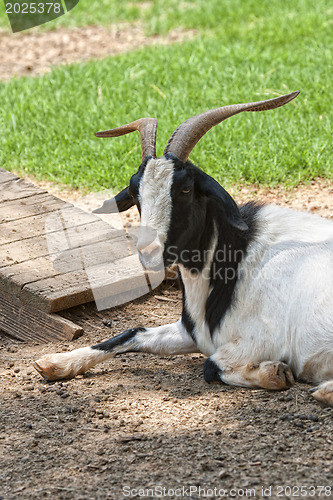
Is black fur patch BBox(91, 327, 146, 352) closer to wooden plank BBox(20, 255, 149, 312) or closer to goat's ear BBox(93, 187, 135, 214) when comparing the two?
wooden plank BBox(20, 255, 149, 312)

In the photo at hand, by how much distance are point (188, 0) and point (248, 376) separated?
871cm

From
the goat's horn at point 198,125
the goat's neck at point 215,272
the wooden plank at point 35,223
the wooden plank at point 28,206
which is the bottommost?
the wooden plank at point 35,223

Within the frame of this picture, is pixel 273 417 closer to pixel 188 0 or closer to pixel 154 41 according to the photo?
pixel 154 41

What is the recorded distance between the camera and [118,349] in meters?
3.83

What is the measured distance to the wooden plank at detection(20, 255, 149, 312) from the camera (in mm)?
4098

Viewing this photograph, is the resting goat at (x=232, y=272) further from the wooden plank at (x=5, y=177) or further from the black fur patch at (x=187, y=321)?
the wooden plank at (x=5, y=177)

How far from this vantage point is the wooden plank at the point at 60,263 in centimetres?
420

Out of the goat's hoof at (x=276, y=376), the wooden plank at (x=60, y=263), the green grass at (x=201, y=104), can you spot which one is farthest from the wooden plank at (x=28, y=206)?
the goat's hoof at (x=276, y=376)

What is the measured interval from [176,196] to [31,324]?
1374mm

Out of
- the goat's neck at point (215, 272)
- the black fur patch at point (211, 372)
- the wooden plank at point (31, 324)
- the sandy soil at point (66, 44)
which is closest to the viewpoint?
the black fur patch at point (211, 372)

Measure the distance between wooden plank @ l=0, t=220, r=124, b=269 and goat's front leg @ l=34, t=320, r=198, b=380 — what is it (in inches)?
34.5

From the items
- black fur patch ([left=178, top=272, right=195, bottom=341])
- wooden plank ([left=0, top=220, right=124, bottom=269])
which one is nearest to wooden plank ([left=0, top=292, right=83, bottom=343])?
wooden plank ([left=0, top=220, right=124, bottom=269])

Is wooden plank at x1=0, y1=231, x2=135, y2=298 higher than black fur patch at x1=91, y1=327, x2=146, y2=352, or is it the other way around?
wooden plank at x1=0, y1=231, x2=135, y2=298

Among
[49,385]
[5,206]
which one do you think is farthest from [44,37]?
[49,385]
